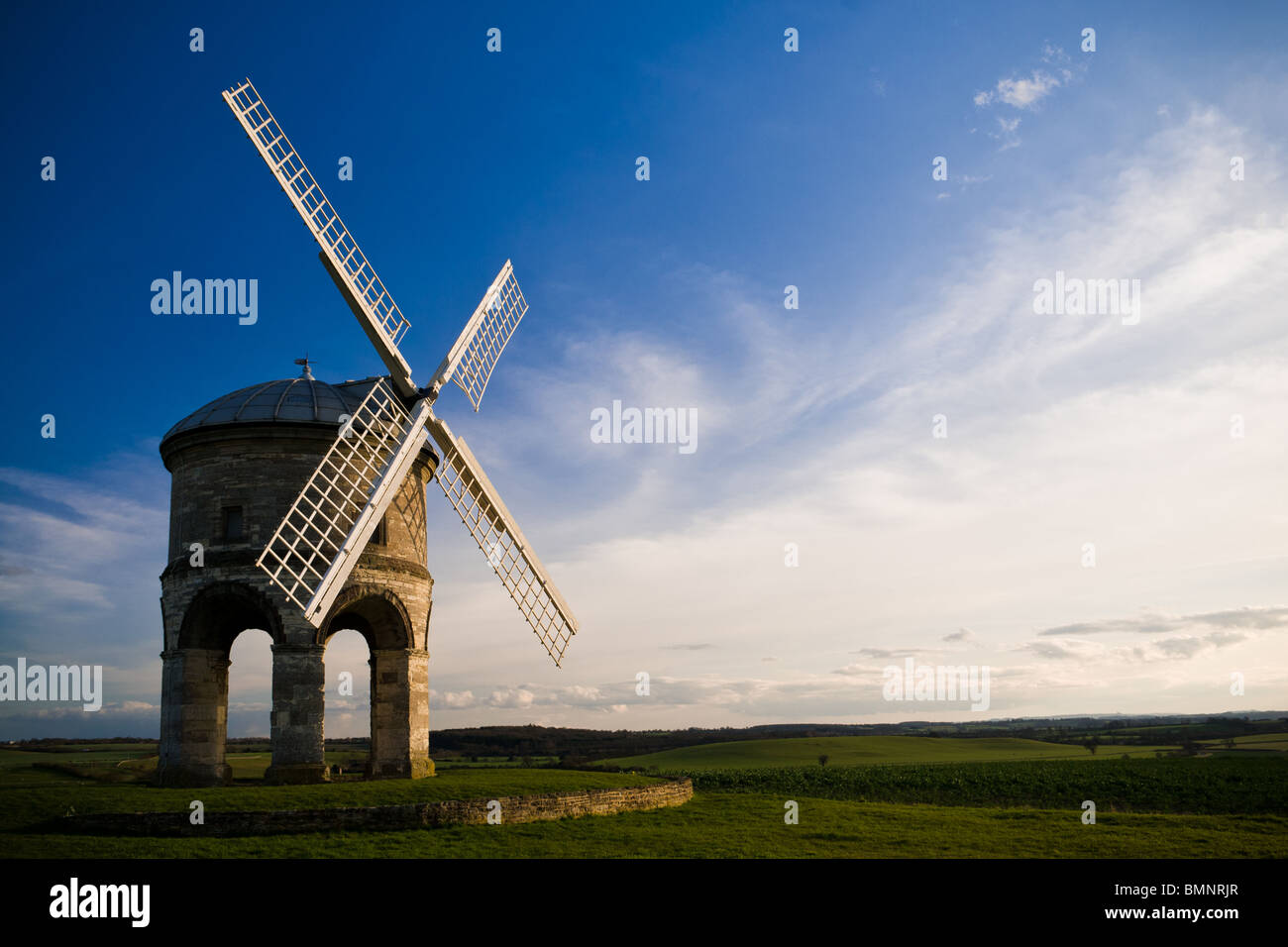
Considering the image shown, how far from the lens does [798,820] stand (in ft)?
70.2

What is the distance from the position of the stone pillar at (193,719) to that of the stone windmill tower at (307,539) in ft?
0.12

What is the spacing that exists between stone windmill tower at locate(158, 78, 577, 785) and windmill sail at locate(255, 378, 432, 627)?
6cm

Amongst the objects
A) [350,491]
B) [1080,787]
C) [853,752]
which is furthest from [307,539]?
[853,752]

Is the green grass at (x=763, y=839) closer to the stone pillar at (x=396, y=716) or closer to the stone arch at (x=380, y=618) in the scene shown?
the stone pillar at (x=396, y=716)

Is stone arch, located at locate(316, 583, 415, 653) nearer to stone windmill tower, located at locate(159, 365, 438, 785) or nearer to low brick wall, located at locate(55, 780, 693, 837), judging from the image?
stone windmill tower, located at locate(159, 365, 438, 785)

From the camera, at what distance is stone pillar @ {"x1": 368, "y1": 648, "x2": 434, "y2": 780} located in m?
24.2

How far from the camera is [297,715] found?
22188 mm

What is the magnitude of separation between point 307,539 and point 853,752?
226ft

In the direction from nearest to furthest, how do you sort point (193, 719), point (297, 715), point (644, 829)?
point (644, 829), point (297, 715), point (193, 719)

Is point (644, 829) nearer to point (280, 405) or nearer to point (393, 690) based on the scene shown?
point (393, 690)

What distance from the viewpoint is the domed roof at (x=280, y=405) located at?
2358 centimetres
